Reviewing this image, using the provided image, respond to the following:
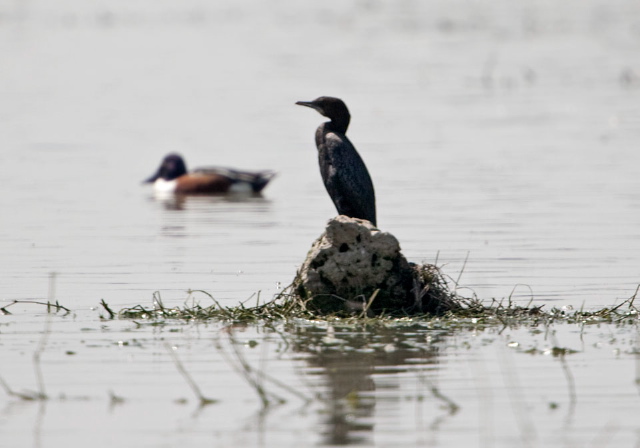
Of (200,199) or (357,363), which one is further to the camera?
(200,199)

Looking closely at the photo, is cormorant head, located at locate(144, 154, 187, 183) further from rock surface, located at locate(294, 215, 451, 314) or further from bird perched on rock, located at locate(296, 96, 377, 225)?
rock surface, located at locate(294, 215, 451, 314)

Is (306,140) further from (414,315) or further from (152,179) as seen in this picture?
(414,315)

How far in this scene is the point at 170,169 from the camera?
21.1 metres

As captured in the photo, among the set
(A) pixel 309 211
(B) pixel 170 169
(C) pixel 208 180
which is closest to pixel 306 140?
(B) pixel 170 169

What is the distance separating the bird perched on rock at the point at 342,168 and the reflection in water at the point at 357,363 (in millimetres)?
1517

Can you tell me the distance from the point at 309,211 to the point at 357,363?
31.0 ft

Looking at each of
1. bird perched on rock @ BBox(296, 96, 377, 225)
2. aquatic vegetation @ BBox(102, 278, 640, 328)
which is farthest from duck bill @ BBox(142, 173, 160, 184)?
aquatic vegetation @ BBox(102, 278, 640, 328)

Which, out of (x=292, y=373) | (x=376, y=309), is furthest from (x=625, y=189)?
(x=292, y=373)

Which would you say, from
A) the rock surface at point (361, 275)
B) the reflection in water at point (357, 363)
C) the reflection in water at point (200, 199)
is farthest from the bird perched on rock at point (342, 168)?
the reflection in water at point (200, 199)

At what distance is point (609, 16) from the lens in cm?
5056

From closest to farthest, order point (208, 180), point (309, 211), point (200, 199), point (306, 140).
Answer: point (309, 211) < point (200, 199) < point (208, 180) < point (306, 140)

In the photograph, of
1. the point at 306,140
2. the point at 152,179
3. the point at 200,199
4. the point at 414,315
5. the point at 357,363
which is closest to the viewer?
the point at 357,363

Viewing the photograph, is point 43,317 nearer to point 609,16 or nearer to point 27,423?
point 27,423

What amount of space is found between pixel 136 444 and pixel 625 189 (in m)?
12.8
